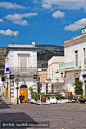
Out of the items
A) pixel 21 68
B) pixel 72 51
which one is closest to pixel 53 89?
pixel 21 68

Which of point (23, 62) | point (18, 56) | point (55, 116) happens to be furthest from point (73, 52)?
point (55, 116)

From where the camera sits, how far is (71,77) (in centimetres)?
Result: 2811

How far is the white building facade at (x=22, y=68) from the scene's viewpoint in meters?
32.1

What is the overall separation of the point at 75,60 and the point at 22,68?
8.85 m

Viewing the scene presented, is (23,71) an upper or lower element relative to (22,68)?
lower

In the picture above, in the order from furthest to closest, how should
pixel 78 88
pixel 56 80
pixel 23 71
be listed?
pixel 23 71 → pixel 56 80 → pixel 78 88

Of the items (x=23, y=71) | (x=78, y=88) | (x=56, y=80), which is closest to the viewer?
(x=78, y=88)

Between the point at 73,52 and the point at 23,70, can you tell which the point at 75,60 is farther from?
the point at 23,70

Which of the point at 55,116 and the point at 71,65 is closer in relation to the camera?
the point at 55,116

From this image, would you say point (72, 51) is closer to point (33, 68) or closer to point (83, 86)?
point (83, 86)

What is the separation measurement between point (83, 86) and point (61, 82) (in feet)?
20.4

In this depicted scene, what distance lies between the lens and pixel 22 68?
3306cm

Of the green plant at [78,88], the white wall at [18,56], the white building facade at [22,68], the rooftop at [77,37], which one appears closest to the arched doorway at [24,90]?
the white building facade at [22,68]

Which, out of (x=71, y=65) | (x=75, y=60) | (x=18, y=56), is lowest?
(x=71, y=65)
